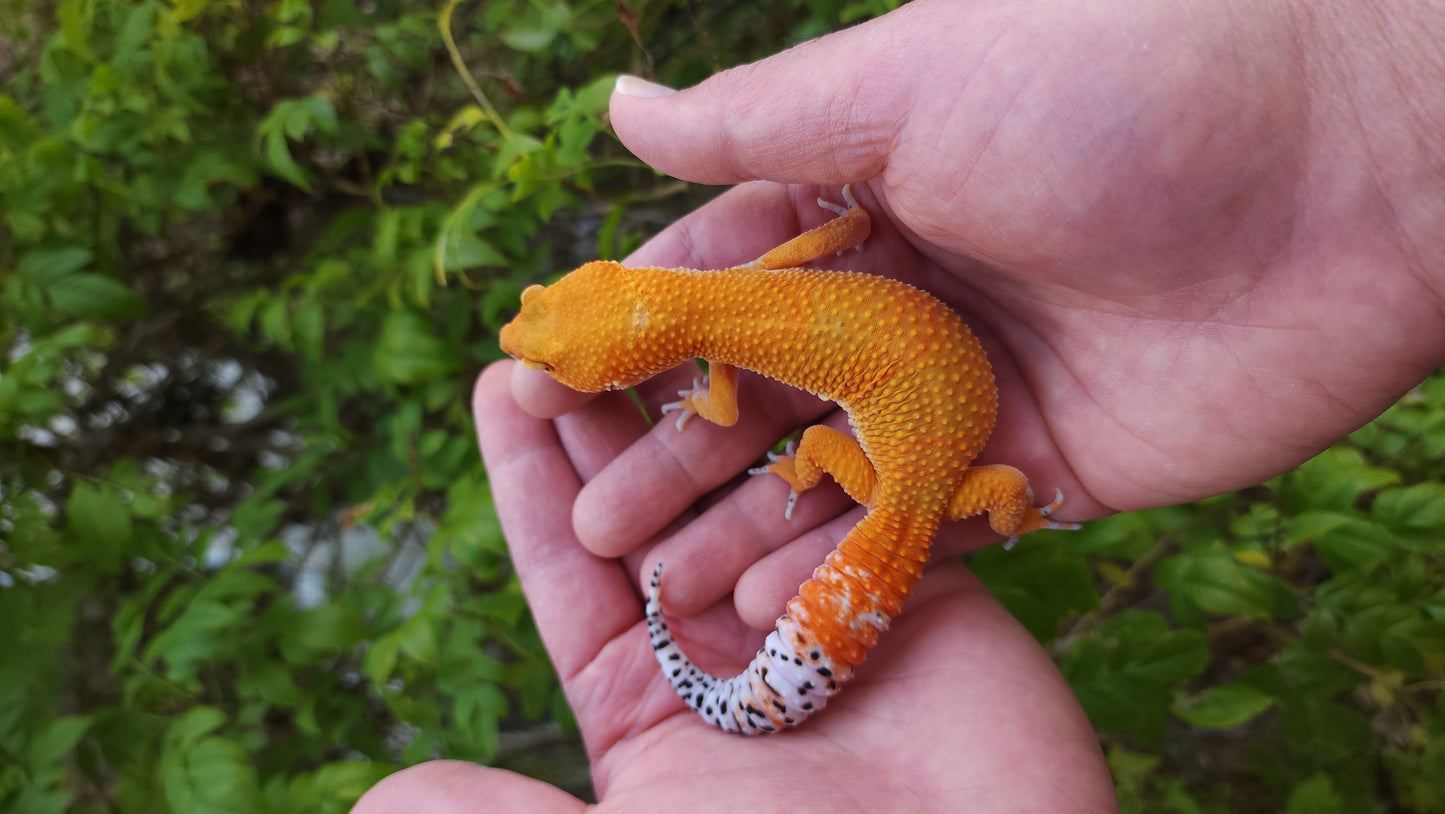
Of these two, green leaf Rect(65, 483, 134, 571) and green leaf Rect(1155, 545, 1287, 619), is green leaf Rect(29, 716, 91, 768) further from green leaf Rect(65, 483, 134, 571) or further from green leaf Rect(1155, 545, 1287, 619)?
green leaf Rect(1155, 545, 1287, 619)

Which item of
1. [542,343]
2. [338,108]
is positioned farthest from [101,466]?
[542,343]

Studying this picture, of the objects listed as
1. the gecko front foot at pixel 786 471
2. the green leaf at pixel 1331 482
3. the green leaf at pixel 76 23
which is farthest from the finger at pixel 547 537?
the green leaf at pixel 1331 482

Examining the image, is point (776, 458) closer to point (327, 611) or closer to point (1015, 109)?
point (1015, 109)

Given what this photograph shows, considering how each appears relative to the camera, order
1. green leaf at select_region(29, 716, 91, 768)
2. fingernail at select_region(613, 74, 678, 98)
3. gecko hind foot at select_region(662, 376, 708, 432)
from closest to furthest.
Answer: fingernail at select_region(613, 74, 678, 98) < green leaf at select_region(29, 716, 91, 768) < gecko hind foot at select_region(662, 376, 708, 432)

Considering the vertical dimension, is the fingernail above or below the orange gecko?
above

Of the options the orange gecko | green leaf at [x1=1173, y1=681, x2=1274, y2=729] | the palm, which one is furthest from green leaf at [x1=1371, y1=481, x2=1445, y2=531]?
the palm

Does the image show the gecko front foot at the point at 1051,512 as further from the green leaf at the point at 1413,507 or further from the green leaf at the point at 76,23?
the green leaf at the point at 76,23
